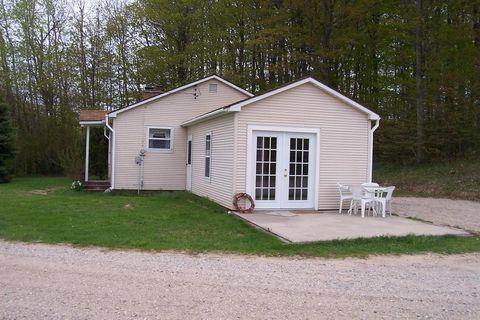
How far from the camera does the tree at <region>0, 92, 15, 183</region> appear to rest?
22.2 metres

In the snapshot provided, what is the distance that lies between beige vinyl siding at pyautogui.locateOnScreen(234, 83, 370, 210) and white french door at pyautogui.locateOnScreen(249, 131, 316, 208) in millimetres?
270

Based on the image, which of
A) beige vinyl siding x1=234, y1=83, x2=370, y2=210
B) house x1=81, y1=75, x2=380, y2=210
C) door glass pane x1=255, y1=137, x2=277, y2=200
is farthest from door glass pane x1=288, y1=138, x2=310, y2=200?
door glass pane x1=255, y1=137, x2=277, y2=200

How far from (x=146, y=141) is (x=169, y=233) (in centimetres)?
875

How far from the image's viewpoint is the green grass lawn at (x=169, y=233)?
24.6 feet

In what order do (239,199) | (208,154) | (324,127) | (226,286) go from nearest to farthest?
(226,286) → (239,199) → (324,127) → (208,154)

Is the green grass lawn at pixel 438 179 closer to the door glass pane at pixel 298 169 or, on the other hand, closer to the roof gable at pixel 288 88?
the roof gable at pixel 288 88

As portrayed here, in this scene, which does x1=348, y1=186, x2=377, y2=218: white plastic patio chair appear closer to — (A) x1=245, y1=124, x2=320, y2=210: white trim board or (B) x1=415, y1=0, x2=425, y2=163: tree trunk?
(A) x1=245, y1=124, x2=320, y2=210: white trim board

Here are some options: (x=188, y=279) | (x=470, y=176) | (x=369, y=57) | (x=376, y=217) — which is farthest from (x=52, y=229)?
(x=369, y=57)

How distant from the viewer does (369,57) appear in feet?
85.9

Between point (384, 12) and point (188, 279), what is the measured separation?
76.5 feet

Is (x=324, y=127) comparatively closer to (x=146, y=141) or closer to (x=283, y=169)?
(x=283, y=169)

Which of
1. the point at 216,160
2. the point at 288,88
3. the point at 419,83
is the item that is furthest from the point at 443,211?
the point at 419,83

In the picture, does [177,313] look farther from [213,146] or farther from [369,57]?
[369,57]

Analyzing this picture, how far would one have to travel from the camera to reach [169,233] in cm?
850
